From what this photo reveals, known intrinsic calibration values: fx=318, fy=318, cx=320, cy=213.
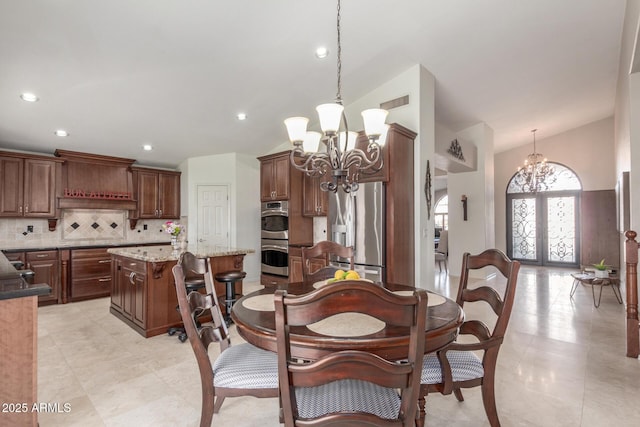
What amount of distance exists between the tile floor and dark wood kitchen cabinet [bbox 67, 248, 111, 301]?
92 centimetres

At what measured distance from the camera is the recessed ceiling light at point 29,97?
11.3 ft

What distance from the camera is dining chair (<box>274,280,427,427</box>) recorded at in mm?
1049

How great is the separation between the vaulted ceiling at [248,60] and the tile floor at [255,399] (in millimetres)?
2651

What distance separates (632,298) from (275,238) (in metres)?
4.49

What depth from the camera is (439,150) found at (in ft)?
16.8

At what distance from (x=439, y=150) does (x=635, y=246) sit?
2780 millimetres

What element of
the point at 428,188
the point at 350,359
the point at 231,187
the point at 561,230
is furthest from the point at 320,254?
the point at 561,230

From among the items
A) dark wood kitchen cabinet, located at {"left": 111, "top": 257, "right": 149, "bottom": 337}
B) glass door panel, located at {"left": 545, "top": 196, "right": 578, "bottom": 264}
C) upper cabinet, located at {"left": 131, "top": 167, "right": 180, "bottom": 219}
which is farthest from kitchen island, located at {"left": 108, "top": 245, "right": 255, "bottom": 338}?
glass door panel, located at {"left": 545, "top": 196, "right": 578, "bottom": 264}

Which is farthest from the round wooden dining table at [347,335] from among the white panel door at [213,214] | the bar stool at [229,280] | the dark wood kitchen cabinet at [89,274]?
the white panel door at [213,214]

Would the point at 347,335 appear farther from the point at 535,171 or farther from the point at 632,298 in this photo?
the point at 535,171

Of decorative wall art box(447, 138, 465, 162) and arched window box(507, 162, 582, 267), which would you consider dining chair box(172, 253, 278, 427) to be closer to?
decorative wall art box(447, 138, 465, 162)

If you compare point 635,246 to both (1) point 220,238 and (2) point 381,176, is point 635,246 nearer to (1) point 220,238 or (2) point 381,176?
(2) point 381,176

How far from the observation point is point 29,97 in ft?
11.5

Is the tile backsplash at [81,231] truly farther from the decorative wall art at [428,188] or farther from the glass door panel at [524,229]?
the glass door panel at [524,229]
